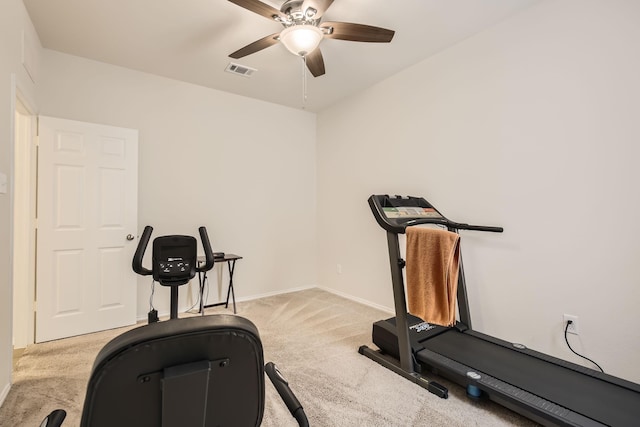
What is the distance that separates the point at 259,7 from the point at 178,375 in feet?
7.19

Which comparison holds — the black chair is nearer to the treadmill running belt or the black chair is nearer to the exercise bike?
the exercise bike

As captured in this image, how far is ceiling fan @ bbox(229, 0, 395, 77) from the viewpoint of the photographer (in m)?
2.04

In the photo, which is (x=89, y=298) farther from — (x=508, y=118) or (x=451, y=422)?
(x=508, y=118)

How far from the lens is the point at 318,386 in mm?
2137

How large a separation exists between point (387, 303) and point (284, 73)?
2.91 meters

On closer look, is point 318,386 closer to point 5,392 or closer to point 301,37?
point 5,392

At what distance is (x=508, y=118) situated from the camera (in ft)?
8.43

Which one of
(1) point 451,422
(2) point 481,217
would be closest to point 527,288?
(2) point 481,217

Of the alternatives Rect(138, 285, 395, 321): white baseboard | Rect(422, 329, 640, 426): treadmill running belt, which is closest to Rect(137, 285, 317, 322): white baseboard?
Rect(138, 285, 395, 321): white baseboard

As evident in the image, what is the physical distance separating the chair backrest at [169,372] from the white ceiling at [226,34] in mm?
2473

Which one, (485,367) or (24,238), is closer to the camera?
(485,367)

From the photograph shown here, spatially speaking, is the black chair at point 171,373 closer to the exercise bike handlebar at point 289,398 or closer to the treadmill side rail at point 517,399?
the exercise bike handlebar at point 289,398

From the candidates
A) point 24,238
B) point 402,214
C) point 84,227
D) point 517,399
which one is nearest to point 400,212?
point 402,214

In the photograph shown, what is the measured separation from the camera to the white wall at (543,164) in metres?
2.03
